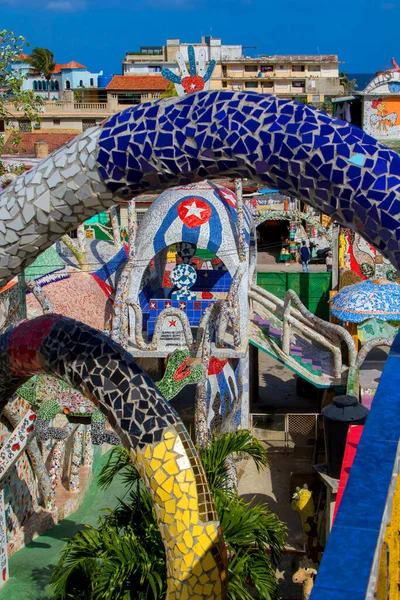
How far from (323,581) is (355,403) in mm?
8027

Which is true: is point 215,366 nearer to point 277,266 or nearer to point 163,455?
point 163,455

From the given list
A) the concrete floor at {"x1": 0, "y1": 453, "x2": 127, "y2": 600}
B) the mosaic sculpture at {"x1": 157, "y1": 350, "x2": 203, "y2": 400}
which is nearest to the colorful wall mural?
the mosaic sculpture at {"x1": 157, "y1": 350, "x2": 203, "y2": 400}

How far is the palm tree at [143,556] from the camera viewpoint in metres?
6.56

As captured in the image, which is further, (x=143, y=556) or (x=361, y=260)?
(x=361, y=260)

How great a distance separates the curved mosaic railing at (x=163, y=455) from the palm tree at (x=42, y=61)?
239ft

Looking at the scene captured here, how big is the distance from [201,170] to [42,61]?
247 ft

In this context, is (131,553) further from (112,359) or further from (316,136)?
(316,136)

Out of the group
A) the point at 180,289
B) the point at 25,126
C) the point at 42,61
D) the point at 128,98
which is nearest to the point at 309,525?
the point at 180,289

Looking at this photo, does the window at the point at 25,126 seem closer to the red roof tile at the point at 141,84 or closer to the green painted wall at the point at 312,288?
the red roof tile at the point at 141,84

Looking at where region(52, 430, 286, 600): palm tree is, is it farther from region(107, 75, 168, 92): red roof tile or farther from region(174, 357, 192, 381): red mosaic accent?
region(107, 75, 168, 92): red roof tile

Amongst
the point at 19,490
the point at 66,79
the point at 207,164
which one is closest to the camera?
the point at 207,164

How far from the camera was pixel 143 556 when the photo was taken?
22.0 ft

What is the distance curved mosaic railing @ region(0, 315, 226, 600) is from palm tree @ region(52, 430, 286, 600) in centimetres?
172

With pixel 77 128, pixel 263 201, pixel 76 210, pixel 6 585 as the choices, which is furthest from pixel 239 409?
pixel 77 128
